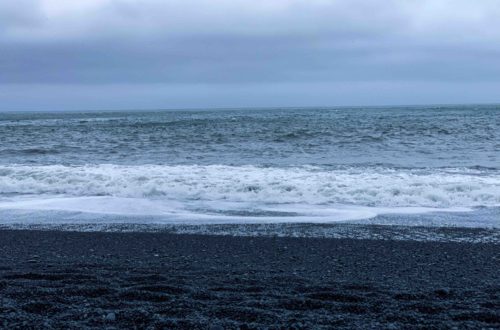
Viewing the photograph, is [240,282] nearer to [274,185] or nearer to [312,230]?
[312,230]

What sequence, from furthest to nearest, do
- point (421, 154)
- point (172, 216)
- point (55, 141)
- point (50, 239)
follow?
point (55, 141) → point (421, 154) → point (172, 216) → point (50, 239)

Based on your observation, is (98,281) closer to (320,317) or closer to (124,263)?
(124,263)

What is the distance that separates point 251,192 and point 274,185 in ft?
2.34

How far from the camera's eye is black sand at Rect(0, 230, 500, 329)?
→ 4395 millimetres

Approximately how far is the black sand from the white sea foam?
246 cm

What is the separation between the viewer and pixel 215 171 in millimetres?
16500

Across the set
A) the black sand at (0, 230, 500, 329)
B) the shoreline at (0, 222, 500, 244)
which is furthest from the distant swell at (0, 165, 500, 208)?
the black sand at (0, 230, 500, 329)

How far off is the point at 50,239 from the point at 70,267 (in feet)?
7.16

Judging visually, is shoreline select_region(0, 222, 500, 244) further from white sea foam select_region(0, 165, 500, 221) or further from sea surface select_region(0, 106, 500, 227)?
white sea foam select_region(0, 165, 500, 221)

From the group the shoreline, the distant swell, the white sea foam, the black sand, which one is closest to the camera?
the black sand

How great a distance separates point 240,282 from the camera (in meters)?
5.67

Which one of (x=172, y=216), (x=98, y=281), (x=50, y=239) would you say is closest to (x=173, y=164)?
(x=172, y=216)

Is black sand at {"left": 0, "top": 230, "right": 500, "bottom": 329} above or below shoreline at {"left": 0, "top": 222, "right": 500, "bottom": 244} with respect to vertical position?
above

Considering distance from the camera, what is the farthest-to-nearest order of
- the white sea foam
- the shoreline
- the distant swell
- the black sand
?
the distant swell < the white sea foam < the shoreline < the black sand
